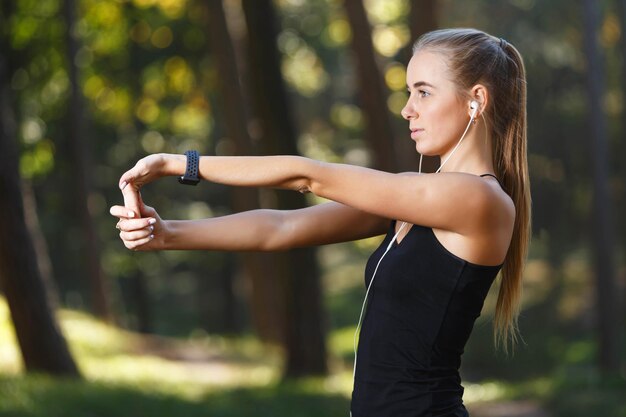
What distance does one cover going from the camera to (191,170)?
3055mm

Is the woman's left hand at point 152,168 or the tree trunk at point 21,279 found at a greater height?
the woman's left hand at point 152,168

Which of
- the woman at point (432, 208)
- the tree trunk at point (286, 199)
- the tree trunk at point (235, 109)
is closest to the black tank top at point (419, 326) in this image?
the woman at point (432, 208)

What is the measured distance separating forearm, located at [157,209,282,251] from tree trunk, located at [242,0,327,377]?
9.76 meters

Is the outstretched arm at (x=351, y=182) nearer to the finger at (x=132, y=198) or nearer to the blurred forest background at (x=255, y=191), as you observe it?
the finger at (x=132, y=198)

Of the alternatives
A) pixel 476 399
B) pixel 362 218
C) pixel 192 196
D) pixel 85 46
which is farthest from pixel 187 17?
pixel 362 218

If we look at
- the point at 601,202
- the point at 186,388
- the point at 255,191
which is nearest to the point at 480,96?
the point at 186,388

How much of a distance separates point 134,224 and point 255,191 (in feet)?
59.9

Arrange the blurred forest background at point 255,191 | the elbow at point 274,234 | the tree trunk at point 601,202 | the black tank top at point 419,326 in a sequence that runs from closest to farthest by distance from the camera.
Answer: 1. the black tank top at point 419,326
2. the elbow at point 274,234
3. the blurred forest background at point 255,191
4. the tree trunk at point 601,202

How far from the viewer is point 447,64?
10.6ft

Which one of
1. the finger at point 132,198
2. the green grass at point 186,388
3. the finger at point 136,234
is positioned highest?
the finger at point 132,198

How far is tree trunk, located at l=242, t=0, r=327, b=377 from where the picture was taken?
13523 millimetres

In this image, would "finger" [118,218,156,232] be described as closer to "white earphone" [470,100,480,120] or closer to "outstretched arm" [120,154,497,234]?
"outstretched arm" [120,154,497,234]

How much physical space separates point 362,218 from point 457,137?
0.46 meters

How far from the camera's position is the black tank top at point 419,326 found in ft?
10.3
